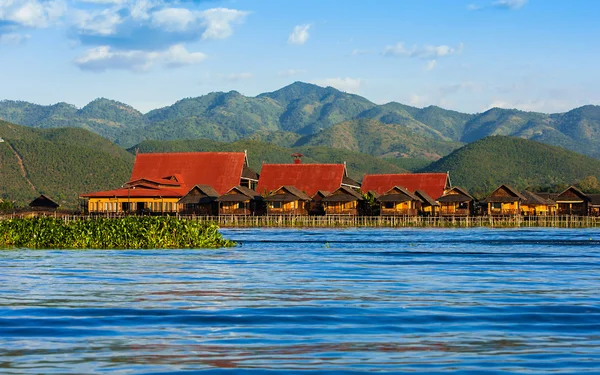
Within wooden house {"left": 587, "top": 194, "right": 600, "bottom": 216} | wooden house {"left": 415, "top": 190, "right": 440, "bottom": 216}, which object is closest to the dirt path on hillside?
wooden house {"left": 415, "top": 190, "right": 440, "bottom": 216}

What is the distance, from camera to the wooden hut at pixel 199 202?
88975mm

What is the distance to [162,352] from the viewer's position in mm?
14109

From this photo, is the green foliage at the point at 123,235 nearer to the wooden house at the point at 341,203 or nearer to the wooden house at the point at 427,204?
the wooden house at the point at 341,203

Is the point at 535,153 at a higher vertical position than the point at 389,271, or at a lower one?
higher

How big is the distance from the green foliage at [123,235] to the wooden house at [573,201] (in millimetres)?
66647

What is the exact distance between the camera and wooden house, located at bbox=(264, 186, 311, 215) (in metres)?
88.4

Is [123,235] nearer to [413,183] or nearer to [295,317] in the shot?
[295,317]

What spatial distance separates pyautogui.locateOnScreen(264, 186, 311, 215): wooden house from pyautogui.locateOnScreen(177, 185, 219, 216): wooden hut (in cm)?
551

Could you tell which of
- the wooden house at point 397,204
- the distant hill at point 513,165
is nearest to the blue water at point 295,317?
the wooden house at point 397,204

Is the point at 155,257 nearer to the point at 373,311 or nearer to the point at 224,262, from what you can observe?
the point at 224,262

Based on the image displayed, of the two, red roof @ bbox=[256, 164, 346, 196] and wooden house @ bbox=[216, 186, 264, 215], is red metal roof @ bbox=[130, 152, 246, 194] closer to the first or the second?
red roof @ bbox=[256, 164, 346, 196]

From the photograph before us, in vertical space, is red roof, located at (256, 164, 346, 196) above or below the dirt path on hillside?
below

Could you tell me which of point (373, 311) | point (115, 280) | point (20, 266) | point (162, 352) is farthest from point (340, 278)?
point (162, 352)

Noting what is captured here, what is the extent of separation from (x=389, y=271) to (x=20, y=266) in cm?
1258
